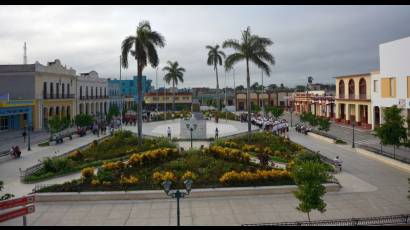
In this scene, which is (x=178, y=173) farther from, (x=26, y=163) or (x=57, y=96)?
(x=57, y=96)

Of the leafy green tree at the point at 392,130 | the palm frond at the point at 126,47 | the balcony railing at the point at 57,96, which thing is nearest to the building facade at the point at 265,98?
the balcony railing at the point at 57,96

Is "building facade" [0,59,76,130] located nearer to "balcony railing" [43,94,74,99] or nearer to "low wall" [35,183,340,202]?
"balcony railing" [43,94,74,99]

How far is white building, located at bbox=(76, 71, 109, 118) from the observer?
195 feet

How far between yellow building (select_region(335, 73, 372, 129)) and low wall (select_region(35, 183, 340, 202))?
31.6m

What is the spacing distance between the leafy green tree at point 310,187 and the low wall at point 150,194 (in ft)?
13.1

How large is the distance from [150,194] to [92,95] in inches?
2082

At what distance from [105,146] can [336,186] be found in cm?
1752

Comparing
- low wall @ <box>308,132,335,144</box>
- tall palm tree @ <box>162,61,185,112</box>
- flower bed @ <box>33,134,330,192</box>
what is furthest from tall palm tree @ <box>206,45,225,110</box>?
flower bed @ <box>33,134,330,192</box>

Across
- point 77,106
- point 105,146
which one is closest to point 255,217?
point 105,146

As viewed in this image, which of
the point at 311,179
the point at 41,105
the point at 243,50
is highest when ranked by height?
the point at 243,50

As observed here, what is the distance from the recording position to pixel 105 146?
2795 cm

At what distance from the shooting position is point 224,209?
46.3ft

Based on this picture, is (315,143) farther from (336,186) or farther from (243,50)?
(336,186)

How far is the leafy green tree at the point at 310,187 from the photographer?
11.7m
